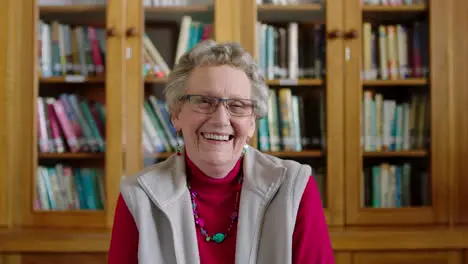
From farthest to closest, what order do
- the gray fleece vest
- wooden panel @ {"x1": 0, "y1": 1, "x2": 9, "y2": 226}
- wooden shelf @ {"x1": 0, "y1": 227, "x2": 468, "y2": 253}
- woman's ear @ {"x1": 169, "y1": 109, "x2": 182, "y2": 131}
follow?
wooden panel @ {"x1": 0, "y1": 1, "x2": 9, "y2": 226}
wooden shelf @ {"x1": 0, "y1": 227, "x2": 468, "y2": 253}
woman's ear @ {"x1": 169, "y1": 109, "x2": 182, "y2": 131}
the gray fleece vest

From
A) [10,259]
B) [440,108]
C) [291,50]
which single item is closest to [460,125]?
[440,108]

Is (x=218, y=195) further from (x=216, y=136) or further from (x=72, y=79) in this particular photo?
(x=72, y=79)

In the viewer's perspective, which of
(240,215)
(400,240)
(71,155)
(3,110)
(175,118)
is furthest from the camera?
(71,155)

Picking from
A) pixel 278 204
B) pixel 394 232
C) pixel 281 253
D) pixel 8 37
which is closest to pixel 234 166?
pixel 278 204

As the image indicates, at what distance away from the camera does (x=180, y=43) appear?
234cm

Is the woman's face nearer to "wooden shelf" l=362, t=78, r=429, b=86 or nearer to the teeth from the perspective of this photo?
Result: the teeth

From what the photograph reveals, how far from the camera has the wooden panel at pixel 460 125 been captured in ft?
7.41

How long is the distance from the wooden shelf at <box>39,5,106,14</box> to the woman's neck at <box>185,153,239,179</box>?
121 centimetres

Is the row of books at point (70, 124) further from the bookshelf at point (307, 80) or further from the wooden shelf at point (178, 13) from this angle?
the bookshelf at point (307, 80)

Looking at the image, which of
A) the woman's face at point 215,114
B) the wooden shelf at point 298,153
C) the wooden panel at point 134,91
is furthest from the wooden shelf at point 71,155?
the woman's face at point 215,114

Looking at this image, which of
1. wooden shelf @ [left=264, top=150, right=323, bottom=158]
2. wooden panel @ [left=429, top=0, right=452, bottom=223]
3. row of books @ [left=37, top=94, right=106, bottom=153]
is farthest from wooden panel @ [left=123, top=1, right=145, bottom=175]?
wooden panel @ [left=429, top=0, right=452, bottom=223]

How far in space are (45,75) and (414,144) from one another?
1.71 meters

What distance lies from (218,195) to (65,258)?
3.42 ft

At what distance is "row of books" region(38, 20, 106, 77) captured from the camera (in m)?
2.31
